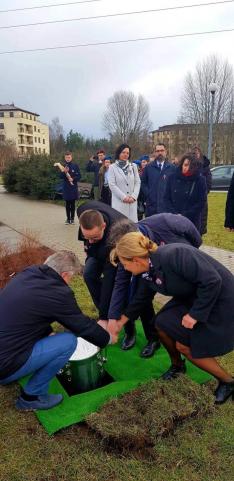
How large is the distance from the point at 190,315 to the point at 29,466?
130 cm

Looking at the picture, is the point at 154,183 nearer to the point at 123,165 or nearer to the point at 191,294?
the point at 123,165

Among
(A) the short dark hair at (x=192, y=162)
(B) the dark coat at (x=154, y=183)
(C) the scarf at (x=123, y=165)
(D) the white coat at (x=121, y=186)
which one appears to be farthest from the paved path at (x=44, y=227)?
(A) the short dark hair at (x=192, y=162)

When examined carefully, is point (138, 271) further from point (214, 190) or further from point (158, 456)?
point (214, 190)

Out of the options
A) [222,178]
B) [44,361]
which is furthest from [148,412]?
[222,178]

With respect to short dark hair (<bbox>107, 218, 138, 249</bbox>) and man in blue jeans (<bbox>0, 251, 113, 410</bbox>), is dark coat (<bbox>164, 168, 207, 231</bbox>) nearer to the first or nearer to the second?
short dark hair (<bbox>107, 218, 138, 249</bbox>)

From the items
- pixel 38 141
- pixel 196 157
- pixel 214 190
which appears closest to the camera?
pixel 196 157

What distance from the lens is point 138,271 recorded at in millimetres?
2514

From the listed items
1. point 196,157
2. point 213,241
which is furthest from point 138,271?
point 213,241

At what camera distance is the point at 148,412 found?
2412mm

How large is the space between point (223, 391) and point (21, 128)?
8328 cm

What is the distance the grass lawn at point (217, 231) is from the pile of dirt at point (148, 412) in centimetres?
496

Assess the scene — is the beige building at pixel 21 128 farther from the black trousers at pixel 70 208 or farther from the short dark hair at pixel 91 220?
the short dark hair at pixel 91 220

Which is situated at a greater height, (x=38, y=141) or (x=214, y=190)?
(x=38, y=141)

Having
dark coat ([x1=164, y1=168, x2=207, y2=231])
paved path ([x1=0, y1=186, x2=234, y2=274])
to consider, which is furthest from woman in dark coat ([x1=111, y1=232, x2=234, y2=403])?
paved path ([x1=0, y1=186, x2=234, y2=274])
